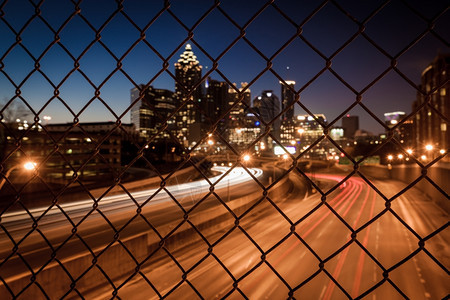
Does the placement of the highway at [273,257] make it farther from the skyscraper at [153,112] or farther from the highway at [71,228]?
the skyscraper at [153,112]

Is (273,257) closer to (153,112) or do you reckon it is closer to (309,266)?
(309,266)

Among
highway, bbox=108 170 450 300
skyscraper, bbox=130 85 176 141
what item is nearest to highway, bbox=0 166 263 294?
skyscraper, bbox=130 85 176 141

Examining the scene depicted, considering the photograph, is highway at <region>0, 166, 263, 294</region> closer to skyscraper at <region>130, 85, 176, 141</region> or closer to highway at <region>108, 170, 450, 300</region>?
skyscraper at <region>130, 85, 176, 141</region>

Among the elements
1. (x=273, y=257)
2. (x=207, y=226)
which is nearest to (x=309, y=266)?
(x=273, y=257)

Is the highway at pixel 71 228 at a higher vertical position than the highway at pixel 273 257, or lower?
higher

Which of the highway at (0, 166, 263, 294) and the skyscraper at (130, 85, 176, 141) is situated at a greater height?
the highway at (0, 166, 263, 294)

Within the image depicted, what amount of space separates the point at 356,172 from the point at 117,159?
233 feet

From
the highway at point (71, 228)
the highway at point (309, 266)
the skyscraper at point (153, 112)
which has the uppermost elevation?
the highway at point (71, 228)

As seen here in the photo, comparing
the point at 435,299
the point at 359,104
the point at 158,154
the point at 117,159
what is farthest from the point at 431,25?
the point at 158,154

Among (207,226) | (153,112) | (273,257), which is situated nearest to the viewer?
(153,112)

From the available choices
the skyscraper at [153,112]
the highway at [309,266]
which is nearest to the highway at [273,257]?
the highway at [309,266]

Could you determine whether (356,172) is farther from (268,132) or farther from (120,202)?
(120,202)

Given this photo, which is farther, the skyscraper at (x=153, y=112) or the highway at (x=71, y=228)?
the highway at (x=71, y=228)

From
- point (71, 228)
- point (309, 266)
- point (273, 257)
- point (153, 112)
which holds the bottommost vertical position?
point (309, 266)
